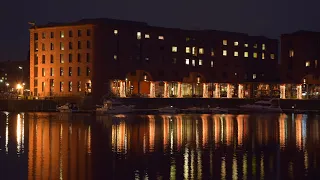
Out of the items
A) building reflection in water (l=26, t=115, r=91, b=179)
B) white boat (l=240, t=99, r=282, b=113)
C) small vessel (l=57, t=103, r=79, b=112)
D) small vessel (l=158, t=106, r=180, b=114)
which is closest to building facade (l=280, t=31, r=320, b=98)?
white boat (l=240, t=99, r=282, b=113)

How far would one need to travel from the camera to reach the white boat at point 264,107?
9719 centimetres

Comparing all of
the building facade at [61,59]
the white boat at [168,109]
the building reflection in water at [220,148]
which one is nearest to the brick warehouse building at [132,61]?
the building facade at [61,59]

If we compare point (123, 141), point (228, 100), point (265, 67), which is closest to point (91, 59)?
point (228, 100)

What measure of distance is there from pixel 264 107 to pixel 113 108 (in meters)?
25.1

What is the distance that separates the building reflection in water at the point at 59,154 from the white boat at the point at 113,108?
108 feet

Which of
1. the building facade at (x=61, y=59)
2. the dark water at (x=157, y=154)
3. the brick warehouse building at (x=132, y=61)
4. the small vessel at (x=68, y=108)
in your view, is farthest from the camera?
the building facade at (x=61, y=59)

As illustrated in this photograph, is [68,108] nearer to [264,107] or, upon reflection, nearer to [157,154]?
[264,107]

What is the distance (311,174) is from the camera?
93.6 ft

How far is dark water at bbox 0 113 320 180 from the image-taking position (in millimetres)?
28844

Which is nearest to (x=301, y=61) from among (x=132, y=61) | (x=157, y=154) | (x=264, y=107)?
(x=264, y=107)

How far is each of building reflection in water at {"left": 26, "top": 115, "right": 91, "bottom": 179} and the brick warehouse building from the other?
54.1 metres

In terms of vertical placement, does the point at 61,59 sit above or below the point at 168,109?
above

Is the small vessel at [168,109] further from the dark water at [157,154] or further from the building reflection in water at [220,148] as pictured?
the dark water at [157,154]

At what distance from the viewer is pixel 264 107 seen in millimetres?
99188
